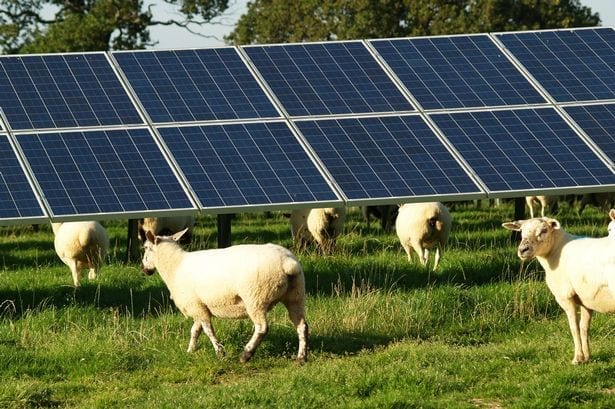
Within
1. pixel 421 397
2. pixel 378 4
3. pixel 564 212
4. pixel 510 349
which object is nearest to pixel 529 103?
pixel 510 349

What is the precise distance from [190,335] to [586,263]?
4.42 meters

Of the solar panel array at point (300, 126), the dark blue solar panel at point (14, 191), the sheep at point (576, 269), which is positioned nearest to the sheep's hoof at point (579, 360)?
the sheep at point (576, 269)

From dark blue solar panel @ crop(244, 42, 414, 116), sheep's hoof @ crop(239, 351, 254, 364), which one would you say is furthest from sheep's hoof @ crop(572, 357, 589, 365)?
dark blue solar panel @ crop(244, 42, 414, 116)

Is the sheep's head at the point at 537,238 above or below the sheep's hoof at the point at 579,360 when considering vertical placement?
above

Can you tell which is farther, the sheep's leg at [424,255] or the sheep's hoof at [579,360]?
the sheep's leg at [424,255]

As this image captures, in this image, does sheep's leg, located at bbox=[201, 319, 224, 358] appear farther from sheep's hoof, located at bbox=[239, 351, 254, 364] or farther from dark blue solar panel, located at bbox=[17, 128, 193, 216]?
dark blue solar panel, located at bbox=[17, 128, 193, 216]

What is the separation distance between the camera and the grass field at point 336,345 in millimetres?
12477

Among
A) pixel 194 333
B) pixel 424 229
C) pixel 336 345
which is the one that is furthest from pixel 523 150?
pixel 194 333

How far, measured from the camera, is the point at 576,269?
13469mm

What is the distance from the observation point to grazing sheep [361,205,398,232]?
2930 centimetres

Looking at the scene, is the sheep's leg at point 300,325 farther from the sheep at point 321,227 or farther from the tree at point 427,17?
the tree at point 427,17

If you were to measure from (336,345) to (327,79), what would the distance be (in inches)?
283

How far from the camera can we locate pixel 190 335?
15078 millimetres

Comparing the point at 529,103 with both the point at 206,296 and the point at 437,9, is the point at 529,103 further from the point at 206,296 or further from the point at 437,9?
the point at 437,9
